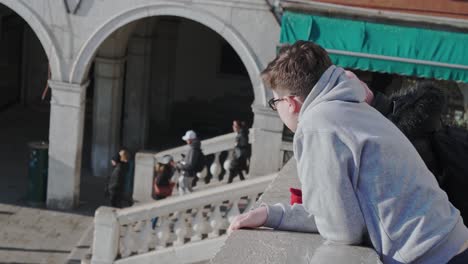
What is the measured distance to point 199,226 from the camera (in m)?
12.5

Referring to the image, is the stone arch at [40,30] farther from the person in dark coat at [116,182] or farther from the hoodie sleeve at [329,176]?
the hoodie sleeve at [329,176]

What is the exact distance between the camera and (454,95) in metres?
16.4

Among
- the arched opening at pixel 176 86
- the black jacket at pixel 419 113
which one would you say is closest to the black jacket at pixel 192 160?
the arched opening at pixel 176 86

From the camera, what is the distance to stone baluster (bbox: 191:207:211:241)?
12492 millimetres

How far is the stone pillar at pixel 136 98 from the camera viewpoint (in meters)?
22.2

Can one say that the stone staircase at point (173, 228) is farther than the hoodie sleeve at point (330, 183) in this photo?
Yes

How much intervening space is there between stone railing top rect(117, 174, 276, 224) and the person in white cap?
10.0 feet

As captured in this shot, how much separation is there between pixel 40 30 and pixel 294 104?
45.8 feet

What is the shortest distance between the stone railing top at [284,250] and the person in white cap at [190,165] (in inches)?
464

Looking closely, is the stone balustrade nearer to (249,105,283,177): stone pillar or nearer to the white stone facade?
(249,105,283,177): stone pillar

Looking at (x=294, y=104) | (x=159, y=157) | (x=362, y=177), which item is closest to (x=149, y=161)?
(x=159, y=157)

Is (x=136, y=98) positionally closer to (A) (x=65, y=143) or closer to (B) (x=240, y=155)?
(A) (x=65, y=143)

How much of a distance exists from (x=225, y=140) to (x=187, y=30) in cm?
796

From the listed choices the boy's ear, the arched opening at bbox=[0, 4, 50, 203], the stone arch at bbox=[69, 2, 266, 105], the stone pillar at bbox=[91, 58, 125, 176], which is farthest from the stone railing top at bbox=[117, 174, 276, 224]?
the arched opening at bbox=[0, 4, 50, 203]
